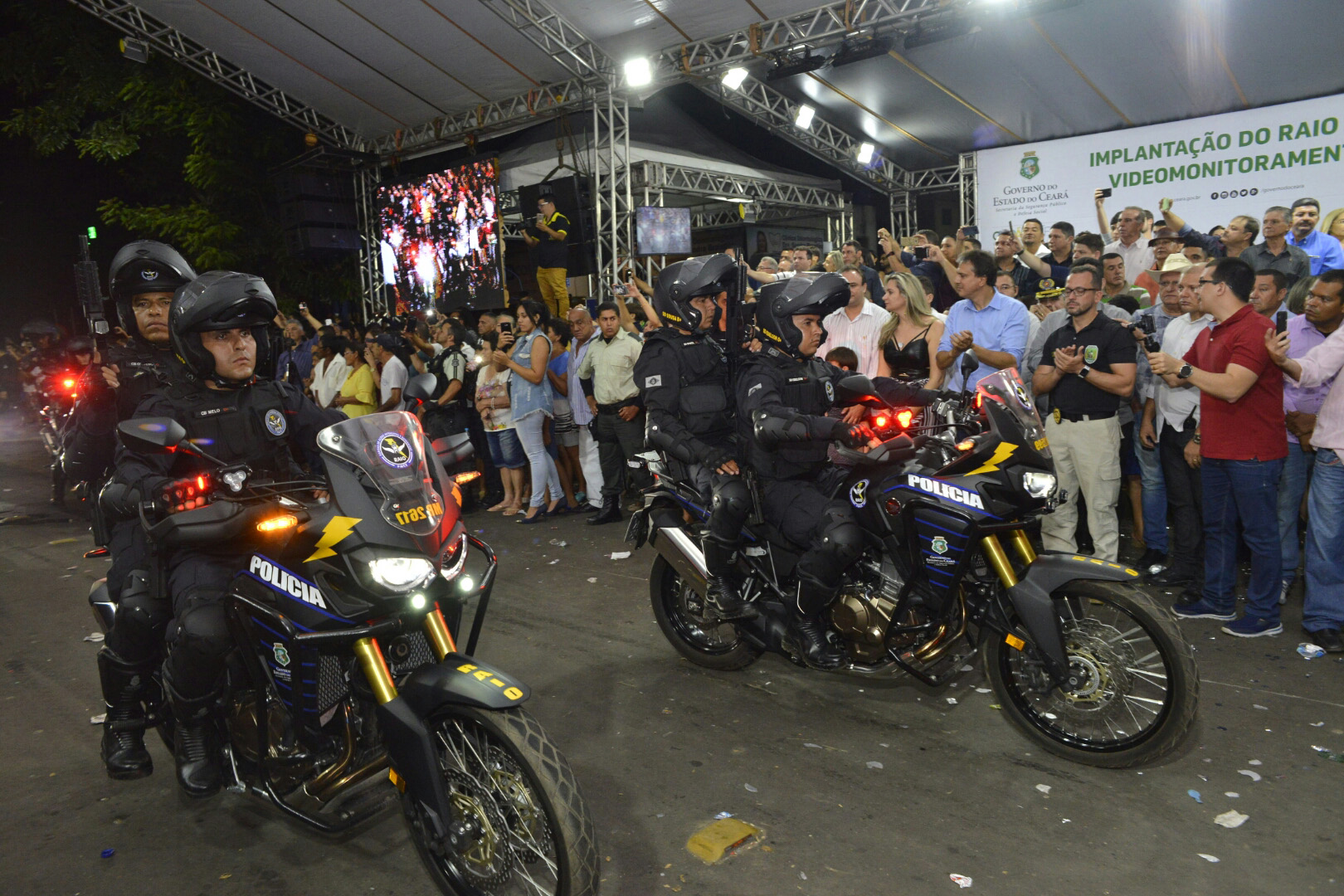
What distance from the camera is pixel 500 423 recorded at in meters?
9.15

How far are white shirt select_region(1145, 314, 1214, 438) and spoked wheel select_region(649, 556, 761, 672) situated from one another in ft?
10.5

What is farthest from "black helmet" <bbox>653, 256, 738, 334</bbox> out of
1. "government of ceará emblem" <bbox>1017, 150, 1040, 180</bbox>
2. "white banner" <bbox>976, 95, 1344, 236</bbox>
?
"government of ceará emblem" <bbox>1017, 150, 1040, 180</bbox>

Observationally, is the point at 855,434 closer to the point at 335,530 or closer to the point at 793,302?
the point at 793,302

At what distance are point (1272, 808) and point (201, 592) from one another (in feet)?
12.9

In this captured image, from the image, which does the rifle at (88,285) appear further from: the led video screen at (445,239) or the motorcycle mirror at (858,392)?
the led video screen at (445,239)

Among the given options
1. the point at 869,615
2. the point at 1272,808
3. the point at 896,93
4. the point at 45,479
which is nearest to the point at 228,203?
the point at 45,479

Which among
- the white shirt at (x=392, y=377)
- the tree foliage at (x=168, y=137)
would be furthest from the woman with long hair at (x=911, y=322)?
the tree foliage at (x=168, y=137)

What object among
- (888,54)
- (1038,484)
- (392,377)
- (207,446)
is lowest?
(1038,484)

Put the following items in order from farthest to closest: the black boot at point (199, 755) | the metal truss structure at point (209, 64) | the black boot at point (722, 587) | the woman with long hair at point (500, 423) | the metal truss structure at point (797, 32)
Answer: the metal truss structure at point (209, 64), the metal truss structure at point (797, 32), the woman with long hair at point (500, 423), the black boot at point (722, 587), the black boot at point (199, 755)

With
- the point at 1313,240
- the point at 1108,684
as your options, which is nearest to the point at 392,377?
the point at 1108,684

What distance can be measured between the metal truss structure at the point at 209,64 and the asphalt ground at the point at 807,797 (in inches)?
594

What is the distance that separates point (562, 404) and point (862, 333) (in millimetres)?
3293

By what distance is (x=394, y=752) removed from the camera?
269 centimetres

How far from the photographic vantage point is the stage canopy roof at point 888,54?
11.8m
